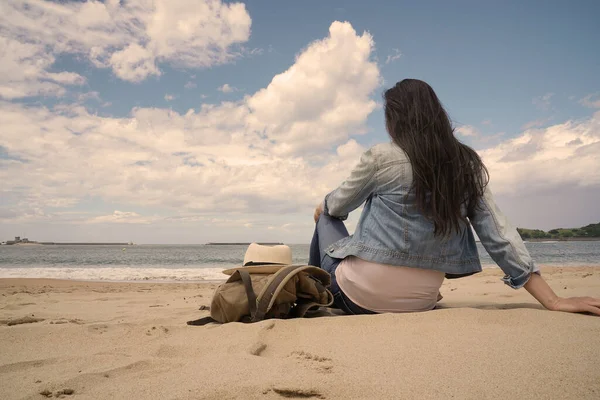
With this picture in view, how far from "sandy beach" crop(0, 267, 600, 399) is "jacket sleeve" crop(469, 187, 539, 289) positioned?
0.71 ft

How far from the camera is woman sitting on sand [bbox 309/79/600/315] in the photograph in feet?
7.36

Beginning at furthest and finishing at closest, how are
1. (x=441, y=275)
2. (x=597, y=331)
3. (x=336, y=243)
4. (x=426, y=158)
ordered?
(x=336, y=243) → (x=441, y=275) → (x=426, y=158) → (x=597, y=331)

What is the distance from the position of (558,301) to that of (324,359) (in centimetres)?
155

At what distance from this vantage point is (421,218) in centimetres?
228

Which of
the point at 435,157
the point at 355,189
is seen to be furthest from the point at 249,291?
the point at 435,157

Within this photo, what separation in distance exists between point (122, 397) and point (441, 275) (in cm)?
184

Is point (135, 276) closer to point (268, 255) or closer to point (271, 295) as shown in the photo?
point (268, 255)

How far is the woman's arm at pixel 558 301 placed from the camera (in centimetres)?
224

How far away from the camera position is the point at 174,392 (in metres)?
1.42

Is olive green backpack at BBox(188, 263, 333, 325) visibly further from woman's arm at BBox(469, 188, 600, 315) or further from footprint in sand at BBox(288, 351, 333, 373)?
woman's arm at BBox(469, 188, 600, 315)

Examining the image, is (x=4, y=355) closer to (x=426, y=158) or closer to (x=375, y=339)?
(x=375, y=339)

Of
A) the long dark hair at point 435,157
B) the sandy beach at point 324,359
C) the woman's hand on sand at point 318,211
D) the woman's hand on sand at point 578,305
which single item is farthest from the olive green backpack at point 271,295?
the woman's hand on sand at point 578,305

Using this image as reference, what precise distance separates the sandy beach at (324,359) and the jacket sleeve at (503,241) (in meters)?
0.22

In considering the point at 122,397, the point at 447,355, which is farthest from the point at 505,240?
the point at 122,397
